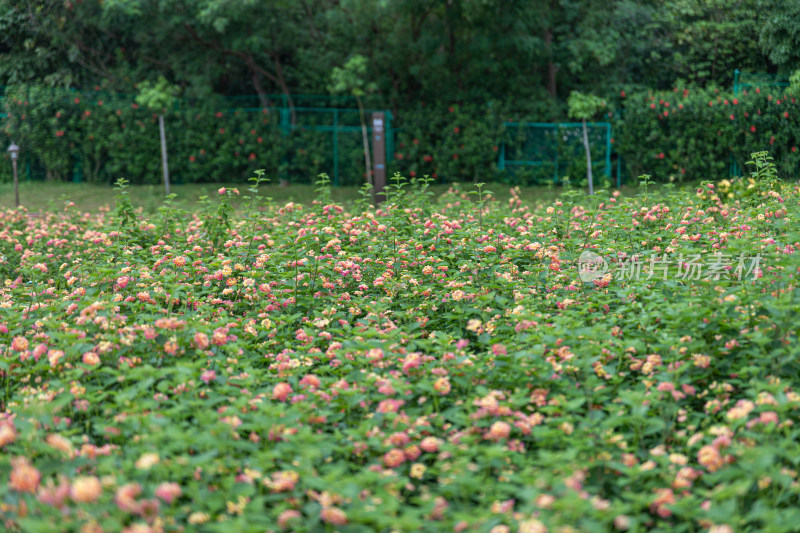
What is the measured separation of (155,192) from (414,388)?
1257 centimetres

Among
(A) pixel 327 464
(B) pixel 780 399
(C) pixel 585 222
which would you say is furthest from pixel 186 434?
(C) pixel 585 222

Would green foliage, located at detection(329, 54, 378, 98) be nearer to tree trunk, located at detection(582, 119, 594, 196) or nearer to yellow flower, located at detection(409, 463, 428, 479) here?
tree trunk, located at detection(582, 119, 594, 196)

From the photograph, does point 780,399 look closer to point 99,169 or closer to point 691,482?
point 691,482

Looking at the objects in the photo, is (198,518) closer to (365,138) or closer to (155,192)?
(365,138)

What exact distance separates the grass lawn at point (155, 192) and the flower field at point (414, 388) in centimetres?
877

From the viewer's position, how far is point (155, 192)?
14648mm

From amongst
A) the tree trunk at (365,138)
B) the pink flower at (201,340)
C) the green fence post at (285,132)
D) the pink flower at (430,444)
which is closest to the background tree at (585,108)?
the tree trunk at (365,138)

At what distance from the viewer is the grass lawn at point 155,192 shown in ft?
44.8

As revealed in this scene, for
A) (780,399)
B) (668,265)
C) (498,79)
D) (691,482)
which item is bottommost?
(691,482)

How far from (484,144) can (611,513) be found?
12.8m

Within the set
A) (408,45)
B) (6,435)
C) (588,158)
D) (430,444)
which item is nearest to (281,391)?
(430,444)

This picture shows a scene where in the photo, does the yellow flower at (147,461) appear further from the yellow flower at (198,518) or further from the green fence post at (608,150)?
the green fence post at (608,150)

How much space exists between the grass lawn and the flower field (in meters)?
8.77

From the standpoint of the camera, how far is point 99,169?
16.1m
